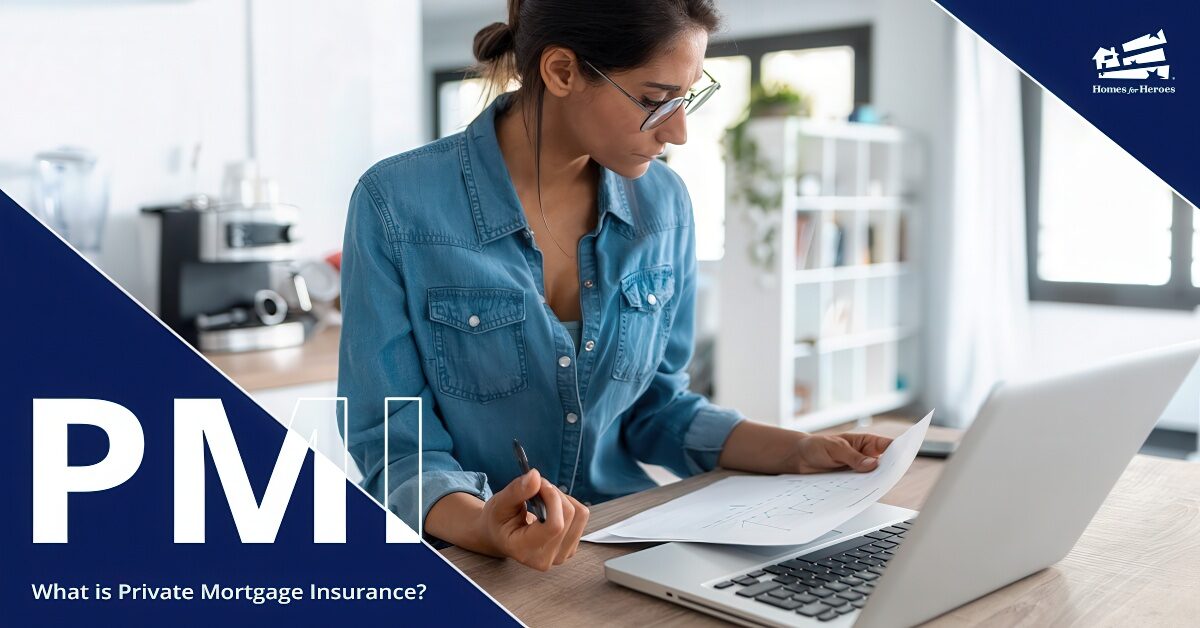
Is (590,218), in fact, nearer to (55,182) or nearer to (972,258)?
(55,182)

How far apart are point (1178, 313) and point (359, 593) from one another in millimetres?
4442

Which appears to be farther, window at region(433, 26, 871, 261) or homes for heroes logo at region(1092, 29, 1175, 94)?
window at region(433, 26, 871, 261)

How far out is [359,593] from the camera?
62cm

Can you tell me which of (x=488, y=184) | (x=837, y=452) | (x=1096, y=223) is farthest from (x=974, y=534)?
(x=1096, y=223)

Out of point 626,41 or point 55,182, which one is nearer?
point 626,41

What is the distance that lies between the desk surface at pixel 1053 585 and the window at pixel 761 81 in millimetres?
3890

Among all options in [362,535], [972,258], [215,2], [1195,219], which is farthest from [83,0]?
[1195,219]

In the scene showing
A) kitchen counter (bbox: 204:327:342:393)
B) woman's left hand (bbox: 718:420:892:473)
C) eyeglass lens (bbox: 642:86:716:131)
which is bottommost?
woman's left hand (bbox: 718:420:892:473)

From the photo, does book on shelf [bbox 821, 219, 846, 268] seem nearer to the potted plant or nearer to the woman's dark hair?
the potted plant

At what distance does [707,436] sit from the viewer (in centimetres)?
119

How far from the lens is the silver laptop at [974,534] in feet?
2.04

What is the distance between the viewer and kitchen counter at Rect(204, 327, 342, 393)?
2033 millimetres

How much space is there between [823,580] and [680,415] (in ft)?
1.57

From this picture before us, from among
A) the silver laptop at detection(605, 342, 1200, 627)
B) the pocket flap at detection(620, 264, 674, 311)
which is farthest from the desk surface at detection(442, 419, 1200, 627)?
the pocket flap at detection(620, 264, 674, 311)
